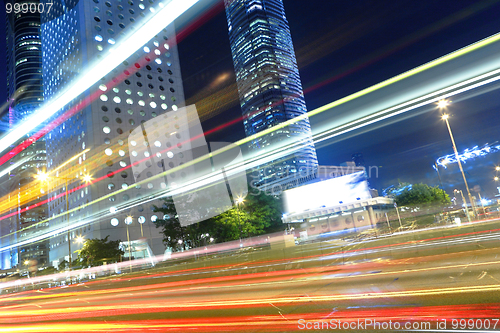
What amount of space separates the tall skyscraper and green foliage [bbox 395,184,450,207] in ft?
247

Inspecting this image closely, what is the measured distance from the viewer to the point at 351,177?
6319 centimetres

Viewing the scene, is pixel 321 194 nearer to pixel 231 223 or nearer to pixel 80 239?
pixel 231 223

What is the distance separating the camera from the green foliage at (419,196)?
232 feet

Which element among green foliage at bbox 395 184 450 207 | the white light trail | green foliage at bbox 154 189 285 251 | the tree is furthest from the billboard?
the white light trail

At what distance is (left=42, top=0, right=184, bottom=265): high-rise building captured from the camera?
63.5 metres

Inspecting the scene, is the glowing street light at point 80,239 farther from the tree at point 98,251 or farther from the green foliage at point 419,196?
the green foliage at point 419,196

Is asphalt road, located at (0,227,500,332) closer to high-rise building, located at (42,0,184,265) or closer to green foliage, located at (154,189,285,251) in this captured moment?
green foliage, located at (154,189,285,251)

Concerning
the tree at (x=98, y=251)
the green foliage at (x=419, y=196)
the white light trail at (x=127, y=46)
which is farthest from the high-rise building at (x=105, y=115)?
the green foliage at (x=419, y=196)

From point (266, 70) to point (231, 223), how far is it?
137 m

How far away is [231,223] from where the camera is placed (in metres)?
40.4

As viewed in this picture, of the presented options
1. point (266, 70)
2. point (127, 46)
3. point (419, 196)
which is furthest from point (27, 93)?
point (127, 46)

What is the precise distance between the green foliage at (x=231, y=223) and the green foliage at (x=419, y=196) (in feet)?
132

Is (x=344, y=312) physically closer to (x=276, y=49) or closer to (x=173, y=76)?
(x=173, y=76)

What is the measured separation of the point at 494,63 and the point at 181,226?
35.5 metres
